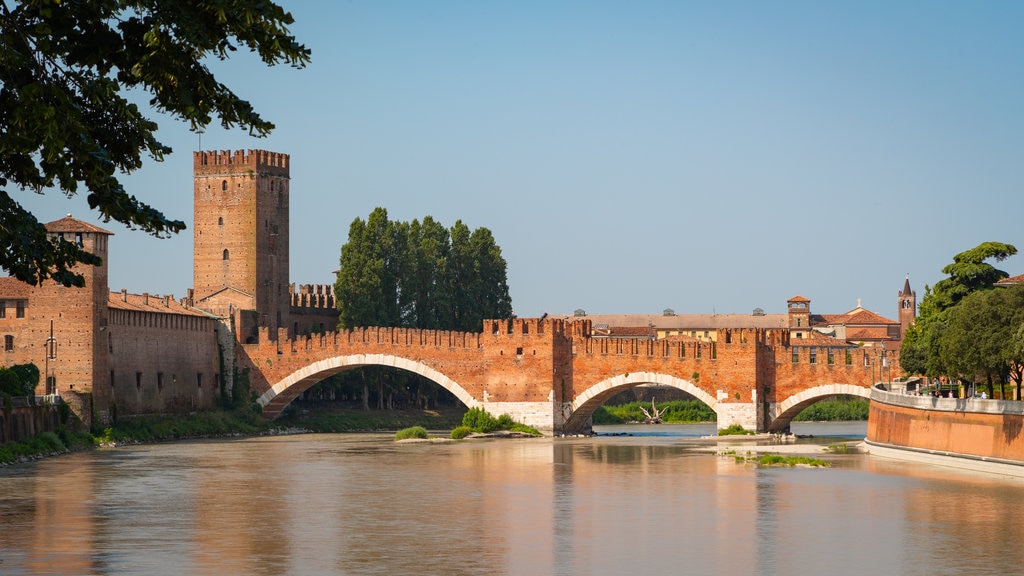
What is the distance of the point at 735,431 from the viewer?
45844 mm

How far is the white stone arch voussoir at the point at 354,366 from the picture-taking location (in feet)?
165

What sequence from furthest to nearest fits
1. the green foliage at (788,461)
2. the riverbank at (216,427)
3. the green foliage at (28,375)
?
the green foliage at (28,375) < the riverbank at (216,427) < the green foliage at (788,461)

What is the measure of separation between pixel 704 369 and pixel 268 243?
1653cm

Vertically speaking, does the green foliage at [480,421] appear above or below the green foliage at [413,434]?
above

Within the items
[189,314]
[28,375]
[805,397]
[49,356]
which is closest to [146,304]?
[189,314]

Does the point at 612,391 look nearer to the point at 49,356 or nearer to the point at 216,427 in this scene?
the point at 216,427

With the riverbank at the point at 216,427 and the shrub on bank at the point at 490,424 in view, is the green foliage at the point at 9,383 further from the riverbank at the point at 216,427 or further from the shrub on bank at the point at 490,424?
the shrub on bank at the point at 490,424

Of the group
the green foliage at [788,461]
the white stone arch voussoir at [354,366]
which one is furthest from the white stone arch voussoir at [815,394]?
the white stone arch voussoir at [354,366]

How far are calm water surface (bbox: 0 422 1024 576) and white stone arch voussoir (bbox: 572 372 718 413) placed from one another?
7.83 meters

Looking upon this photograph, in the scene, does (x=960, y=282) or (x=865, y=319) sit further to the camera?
(x=865, y=319)

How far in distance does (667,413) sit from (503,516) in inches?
1533

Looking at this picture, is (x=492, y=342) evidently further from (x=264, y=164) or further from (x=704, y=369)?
(x=264, y=164)

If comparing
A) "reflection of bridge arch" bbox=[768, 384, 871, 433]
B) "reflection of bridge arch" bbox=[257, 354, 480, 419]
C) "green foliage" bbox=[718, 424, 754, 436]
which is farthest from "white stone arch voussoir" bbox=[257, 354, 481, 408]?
"reflection of bridge arch" bbox=[768, 384, 871, 433]

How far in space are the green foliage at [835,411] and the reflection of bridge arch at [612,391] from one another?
1386 cm
